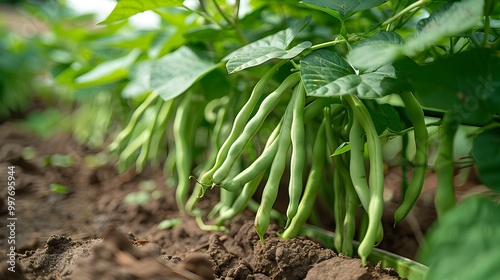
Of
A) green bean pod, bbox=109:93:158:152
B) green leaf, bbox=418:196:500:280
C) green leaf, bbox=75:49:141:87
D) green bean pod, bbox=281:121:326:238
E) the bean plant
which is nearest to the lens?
green leaf, bbox=418:196:500:280

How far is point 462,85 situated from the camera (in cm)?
70

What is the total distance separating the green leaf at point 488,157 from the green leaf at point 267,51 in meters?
0.29

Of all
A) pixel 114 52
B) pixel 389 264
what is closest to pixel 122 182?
pixel 114 52

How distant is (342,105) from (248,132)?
185 millimetres

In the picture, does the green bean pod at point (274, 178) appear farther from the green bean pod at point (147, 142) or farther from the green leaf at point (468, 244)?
the green bean pod at point (147, 142)

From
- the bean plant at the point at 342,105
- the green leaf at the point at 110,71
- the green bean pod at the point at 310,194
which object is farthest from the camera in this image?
the green leaf at the point at 110,71

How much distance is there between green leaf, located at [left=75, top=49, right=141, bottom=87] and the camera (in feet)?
5.29

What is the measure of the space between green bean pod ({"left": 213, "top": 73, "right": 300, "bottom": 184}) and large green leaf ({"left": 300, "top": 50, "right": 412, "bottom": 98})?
2.8 inches

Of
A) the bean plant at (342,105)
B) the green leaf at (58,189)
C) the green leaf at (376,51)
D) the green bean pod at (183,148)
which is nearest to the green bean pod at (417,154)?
the bean plant at (342,105)

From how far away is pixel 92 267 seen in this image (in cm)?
73

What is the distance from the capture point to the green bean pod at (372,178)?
0.77 m

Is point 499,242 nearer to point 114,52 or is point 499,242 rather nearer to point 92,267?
point 92,267

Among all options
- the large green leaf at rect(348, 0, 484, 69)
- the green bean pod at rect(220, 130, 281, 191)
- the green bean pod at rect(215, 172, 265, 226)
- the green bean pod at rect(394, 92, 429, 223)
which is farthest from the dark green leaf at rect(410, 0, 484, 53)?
the green bean pod at rect(215, 172, 265, 226)

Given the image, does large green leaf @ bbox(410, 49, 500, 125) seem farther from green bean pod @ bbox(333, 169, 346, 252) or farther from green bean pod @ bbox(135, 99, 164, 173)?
green bean pod @ bbox(135, 99, 164, 173)
